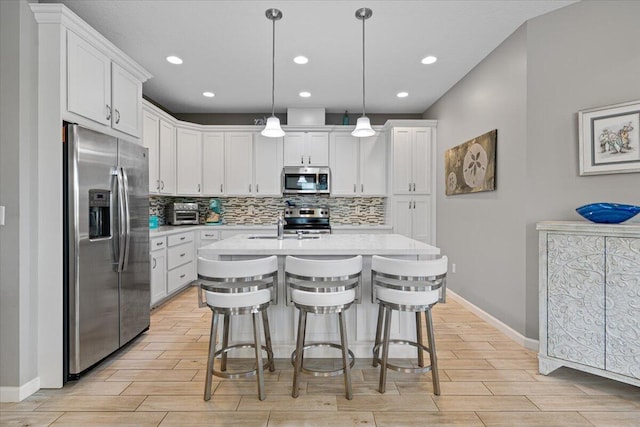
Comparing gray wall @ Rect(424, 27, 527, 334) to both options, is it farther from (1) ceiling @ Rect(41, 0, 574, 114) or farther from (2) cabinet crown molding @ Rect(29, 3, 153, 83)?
(2) cabinet crown molding @ Rect(29, 3, 153, 83)

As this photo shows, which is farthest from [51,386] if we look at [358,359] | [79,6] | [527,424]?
[527,424]

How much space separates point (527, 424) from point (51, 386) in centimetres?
290

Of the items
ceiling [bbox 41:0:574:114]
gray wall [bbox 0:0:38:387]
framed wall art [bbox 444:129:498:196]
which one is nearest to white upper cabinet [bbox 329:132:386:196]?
ceiling [bbox 41:0:574:114]

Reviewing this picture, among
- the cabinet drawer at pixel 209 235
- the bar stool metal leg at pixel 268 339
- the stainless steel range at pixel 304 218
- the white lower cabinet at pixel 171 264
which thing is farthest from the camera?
the stainless steel range at pixel 304 218

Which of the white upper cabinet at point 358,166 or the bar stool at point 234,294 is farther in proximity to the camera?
the white upper cabinet at point 358,166

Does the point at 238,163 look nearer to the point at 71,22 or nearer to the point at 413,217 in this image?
the point at 413,217

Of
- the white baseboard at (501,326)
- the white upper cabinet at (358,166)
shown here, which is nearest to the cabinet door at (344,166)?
the white upper cabinet at (358,166)

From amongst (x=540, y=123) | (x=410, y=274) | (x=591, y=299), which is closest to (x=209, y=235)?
(x=410, y=274)

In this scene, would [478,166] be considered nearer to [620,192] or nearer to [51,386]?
[620,192]

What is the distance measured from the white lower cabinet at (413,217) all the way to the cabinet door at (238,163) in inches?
88.3

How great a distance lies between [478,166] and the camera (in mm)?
3586

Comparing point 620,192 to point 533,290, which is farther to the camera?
point 533,290

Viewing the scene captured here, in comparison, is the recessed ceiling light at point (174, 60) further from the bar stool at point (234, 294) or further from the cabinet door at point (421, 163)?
the cabinet door at point (421, 163)

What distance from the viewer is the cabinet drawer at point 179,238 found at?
4.09 meters
